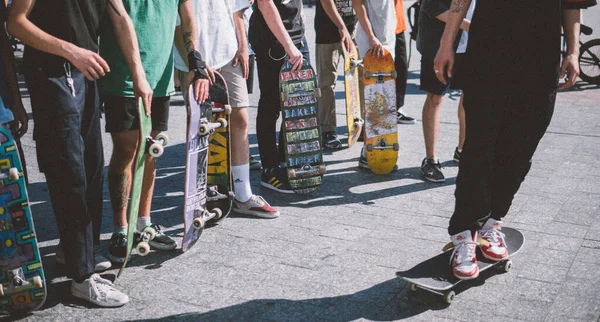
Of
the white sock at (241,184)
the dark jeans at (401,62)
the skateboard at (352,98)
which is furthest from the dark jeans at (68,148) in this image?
the dark jeans at (401,62)

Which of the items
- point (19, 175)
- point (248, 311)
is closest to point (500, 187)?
point (248, 311)

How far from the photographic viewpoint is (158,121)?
4188 mm

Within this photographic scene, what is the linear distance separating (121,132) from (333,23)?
119 inches

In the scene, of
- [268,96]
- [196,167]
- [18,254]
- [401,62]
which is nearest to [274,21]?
[268,96]

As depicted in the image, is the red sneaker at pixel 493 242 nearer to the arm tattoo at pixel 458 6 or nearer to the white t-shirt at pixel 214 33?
the arm tattoo at pixel 458 6

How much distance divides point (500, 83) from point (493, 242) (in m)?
0.92

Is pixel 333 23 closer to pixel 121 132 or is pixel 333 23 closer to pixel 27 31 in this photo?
pixel 121 132

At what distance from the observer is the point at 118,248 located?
409 cm

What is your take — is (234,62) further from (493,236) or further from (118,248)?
(493,236)

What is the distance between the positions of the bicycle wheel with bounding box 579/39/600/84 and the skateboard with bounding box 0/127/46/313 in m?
8.35

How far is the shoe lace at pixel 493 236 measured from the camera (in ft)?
12.6

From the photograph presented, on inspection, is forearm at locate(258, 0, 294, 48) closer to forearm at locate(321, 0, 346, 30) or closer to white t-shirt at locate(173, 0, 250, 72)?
white t-shirt at locate(173, 0, 250, 72)

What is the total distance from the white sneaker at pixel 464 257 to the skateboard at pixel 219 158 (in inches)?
65.1

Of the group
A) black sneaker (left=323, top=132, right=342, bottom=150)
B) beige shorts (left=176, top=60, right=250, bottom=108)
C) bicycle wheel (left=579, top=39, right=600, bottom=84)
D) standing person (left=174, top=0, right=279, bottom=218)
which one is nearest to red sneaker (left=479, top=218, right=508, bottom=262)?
standing person (left=174, top=0, right=279, bottom=218)
